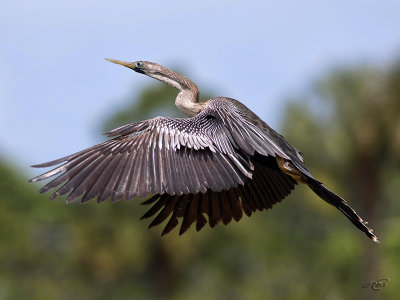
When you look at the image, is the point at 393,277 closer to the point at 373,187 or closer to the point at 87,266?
the point at 373,187

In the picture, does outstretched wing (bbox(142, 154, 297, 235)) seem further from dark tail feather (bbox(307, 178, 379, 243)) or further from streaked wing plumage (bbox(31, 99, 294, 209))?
streaked wing plumage (bbox(31, 99, 294, 209))

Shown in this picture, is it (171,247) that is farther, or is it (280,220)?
(280,220)

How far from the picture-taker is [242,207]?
11.1 metres

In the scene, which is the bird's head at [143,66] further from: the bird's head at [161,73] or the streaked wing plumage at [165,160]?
the streaked wing plumage at [165,160]

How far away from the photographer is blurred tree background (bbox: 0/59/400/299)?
25.2 meters

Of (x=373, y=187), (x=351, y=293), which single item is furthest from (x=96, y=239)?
(x=373, y=187)

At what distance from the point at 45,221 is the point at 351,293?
88.5 ft

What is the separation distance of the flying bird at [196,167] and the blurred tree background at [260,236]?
1363cm

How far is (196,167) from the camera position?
31.8 ft

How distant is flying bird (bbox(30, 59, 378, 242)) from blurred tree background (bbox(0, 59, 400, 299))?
13627 mm

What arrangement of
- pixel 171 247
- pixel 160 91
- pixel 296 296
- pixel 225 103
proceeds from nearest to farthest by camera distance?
pixel 225 103 → pixel 296 296 → pixel 171 247 → pixel 160 91

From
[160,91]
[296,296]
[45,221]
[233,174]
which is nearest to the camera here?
[233,174]

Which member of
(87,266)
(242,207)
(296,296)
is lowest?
(87,266)

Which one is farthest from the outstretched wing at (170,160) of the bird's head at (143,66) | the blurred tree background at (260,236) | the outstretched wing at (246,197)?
the blurred tree background at (260,236)
